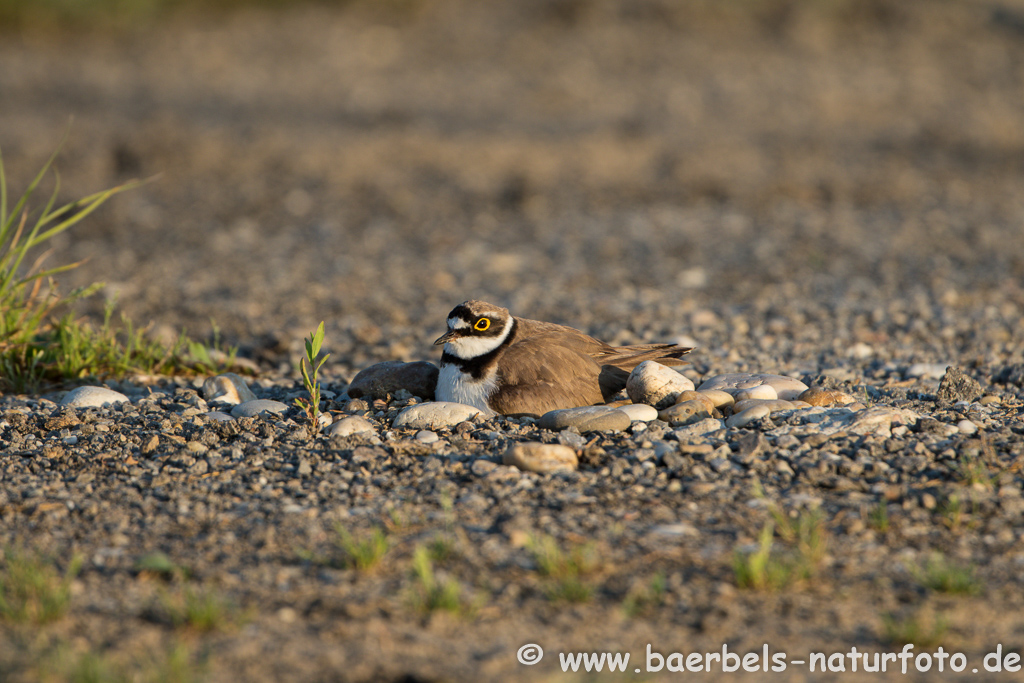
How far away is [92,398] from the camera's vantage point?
4684mm

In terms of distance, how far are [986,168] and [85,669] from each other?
12.0 meters

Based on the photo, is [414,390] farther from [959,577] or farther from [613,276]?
[613,276]

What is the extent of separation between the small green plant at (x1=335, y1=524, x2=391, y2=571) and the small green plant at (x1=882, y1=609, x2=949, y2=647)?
5.10 feet

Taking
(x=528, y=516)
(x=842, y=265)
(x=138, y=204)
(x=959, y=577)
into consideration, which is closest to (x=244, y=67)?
(x=138, y=204)

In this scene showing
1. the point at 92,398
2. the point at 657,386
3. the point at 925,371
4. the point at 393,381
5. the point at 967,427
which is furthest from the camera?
the point at 925,371

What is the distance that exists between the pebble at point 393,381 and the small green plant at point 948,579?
8.22 feet

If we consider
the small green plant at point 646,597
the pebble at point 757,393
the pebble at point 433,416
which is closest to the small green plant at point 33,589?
the pebble at point 433,416

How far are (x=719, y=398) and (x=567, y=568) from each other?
5.62ft

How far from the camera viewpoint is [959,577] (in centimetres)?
296

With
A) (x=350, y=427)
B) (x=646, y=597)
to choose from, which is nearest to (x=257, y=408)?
(x=350, y=427)

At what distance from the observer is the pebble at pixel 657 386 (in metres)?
4.54

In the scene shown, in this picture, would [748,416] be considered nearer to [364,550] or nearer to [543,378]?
[543,378]

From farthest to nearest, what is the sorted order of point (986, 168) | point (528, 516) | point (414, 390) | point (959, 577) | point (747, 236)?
point (986, 168)
point (747, 236)
point (414, 390)
point (528, 516)
point (959, 577)

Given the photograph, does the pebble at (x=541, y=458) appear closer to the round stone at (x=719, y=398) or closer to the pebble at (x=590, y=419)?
the pebble at (x=590, y=419)
